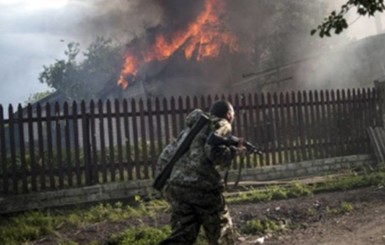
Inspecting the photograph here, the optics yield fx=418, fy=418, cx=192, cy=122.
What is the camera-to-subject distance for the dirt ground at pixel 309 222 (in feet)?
18.6

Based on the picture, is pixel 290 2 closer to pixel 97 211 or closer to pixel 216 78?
pixel 216 78

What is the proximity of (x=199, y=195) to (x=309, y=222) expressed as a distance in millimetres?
2989

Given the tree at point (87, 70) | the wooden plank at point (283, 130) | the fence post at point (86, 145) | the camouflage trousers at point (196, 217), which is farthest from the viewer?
the tree at point (87, 70)

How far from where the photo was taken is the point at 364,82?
17766 mm

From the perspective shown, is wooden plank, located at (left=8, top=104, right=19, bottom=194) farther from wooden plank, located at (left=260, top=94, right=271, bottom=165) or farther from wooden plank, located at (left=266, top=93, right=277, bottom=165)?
wooden plank, located at (left=266, top=93, right=277, bottom=165)

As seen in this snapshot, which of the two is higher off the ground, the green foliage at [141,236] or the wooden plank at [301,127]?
the wooden plank at [301,127]

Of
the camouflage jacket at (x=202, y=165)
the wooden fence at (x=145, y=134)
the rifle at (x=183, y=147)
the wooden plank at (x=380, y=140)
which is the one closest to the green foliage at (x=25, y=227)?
the wooden fence at (x=145, y=134)

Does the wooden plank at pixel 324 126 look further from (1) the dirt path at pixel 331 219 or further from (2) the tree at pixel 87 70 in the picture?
(2) the tree at pixel 87 70

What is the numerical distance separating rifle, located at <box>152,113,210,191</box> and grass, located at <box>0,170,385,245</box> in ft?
5.05

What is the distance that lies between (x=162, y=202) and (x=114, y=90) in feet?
66.2

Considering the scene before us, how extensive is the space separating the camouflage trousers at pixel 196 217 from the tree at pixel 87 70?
31.1m

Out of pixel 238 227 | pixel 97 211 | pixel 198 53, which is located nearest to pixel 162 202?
pixel 97 211

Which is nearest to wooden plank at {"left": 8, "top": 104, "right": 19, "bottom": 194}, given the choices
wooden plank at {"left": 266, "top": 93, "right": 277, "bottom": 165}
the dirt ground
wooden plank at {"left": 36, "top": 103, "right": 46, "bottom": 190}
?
wooden plank at {"left": 36, "top": 103, "right": 46, "bottom": 190}

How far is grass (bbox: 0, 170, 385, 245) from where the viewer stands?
5930mm
